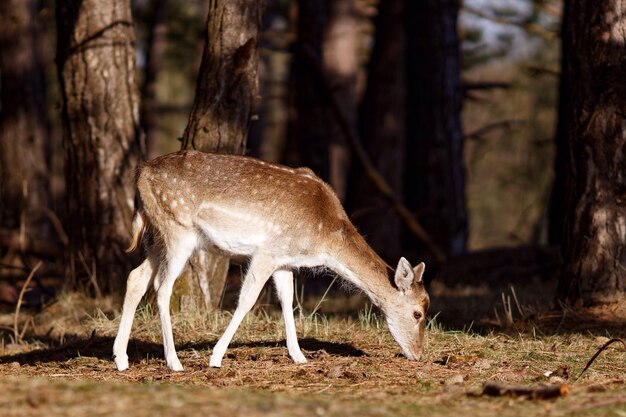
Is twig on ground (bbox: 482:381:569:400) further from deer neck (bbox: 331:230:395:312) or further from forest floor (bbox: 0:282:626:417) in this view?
deer neck (bbox: 331:230:395:312)

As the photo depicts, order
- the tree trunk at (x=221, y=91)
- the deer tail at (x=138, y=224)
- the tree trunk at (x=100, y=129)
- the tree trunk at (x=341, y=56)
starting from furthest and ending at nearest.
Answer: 1. the tree trunk at (x=341, y=56)
2. the tree trunk at (x=100, y=129)
3. the tree trunk at (x=221, y=91)
4. the deer tail at (x=138, y=224)

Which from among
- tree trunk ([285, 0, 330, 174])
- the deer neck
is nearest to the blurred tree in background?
tree trunk ([285, 0, 330, 174])

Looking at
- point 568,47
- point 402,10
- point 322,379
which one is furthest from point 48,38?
point 322,379

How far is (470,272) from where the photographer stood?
14016 mm

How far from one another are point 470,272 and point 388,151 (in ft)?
13.5

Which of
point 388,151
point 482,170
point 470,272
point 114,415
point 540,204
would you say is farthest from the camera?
point 482,170

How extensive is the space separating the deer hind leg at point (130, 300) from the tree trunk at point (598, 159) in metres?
3.85

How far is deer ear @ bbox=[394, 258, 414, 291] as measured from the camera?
780 centimetres

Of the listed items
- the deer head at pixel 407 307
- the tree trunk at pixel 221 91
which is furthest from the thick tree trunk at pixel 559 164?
the deer head at pixel 407 307

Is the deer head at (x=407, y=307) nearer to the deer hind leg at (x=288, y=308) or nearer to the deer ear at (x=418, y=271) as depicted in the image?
the deer ear at (x=418, y=271)

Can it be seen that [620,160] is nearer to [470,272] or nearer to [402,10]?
[470,272]

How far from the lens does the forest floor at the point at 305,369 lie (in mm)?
4988

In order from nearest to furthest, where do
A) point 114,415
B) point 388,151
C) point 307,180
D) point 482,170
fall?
point 114,415 < point 307,180 < point 388,151 < point 482,170

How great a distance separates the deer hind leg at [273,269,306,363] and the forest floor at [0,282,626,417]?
0.34 ft
